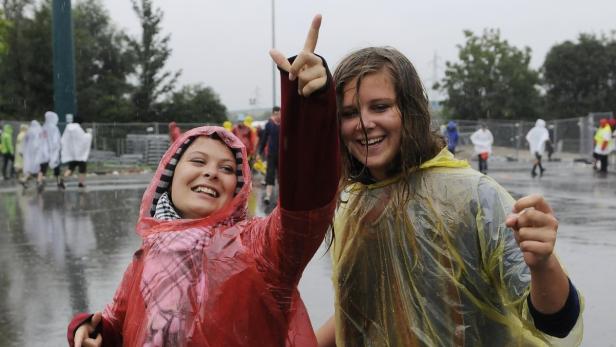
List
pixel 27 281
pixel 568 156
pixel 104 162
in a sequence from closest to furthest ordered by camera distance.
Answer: pixel 27 281 < pixel 104 162 < pixel 568 156

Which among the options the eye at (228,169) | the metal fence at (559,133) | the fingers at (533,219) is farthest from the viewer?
the metal fence at (559,133)

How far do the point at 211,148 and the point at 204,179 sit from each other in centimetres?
11

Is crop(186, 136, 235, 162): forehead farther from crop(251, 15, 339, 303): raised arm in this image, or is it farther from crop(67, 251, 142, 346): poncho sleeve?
crop(251, 15, 339, 303): raised arm

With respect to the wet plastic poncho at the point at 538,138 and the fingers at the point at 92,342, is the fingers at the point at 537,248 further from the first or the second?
the wet plastic poncho at the point at 538,138

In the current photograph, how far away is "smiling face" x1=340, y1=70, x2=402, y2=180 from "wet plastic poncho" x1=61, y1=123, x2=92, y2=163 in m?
16.2

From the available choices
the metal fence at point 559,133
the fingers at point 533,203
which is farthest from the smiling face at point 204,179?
the metal fence at point 559,133

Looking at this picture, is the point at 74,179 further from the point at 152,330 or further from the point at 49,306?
the point at 152,330

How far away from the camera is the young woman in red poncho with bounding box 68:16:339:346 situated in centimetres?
147

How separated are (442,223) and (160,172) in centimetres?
86

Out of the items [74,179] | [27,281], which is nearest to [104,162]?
[74,179]

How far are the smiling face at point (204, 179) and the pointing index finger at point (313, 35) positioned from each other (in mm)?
680

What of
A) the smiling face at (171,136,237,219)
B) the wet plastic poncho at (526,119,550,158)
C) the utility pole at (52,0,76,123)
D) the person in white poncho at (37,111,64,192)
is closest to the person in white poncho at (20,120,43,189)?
the person in white poncho at (37,111,64,192)

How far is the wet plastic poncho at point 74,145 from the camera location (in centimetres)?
1720

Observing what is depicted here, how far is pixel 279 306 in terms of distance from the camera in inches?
69.4
